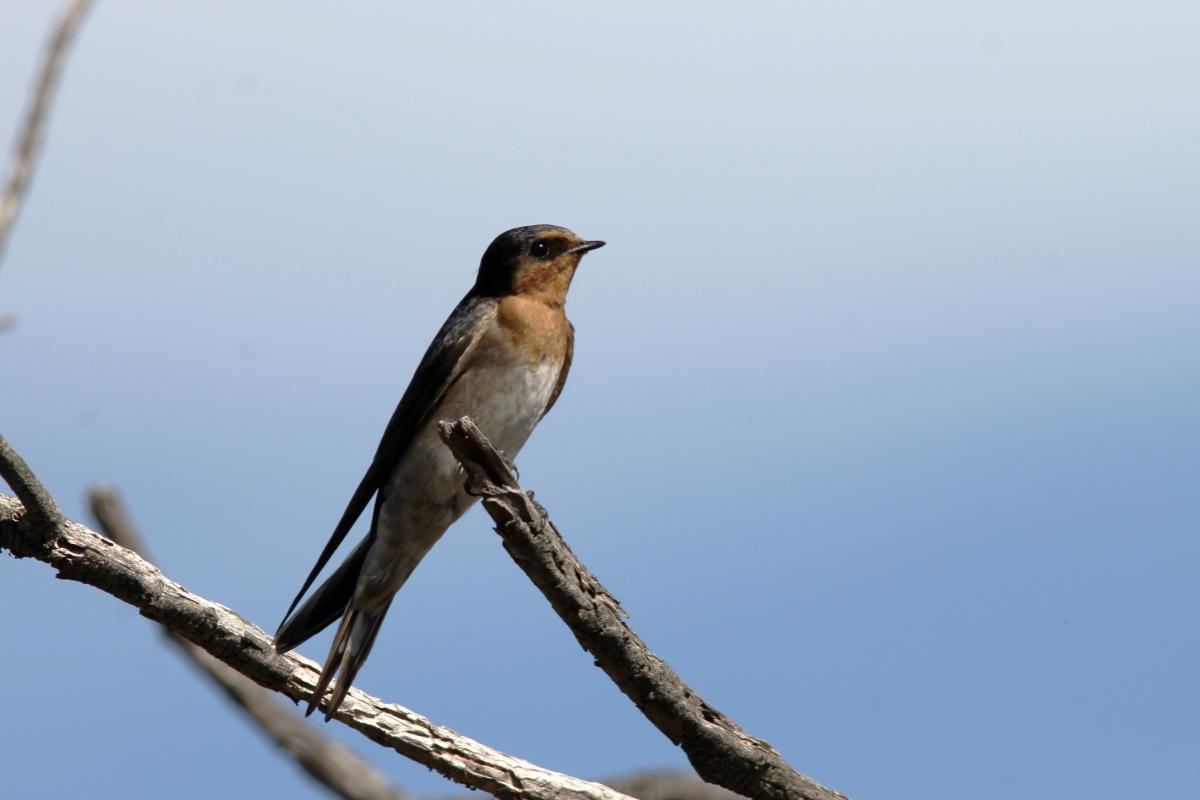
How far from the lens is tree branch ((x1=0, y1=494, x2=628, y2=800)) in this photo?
5910 mm

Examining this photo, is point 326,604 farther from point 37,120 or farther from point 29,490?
point 37,120

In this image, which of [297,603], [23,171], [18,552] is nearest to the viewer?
[23,171]

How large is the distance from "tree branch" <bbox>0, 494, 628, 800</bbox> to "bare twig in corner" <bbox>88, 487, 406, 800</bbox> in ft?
1.28

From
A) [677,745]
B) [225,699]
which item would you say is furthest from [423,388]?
[677,745]

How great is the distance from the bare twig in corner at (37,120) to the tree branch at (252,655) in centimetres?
133

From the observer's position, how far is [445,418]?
898 cm

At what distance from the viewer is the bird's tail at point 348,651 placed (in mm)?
7090

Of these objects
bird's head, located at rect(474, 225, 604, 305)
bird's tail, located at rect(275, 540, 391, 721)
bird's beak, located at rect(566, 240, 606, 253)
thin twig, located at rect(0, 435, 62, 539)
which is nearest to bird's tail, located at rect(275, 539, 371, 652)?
bird's tail, located at rect(275, 540, 391, 721)

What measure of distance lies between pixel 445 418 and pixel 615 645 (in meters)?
3.20

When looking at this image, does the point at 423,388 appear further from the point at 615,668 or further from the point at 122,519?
the point at 615,668

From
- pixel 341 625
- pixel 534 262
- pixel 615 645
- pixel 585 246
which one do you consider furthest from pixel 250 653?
pixel 585 246

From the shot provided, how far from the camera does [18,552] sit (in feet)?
19.2

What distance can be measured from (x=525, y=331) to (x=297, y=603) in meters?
2.22

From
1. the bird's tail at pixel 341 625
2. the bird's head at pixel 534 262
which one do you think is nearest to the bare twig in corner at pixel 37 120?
the bird's tail at pixel 341 625
